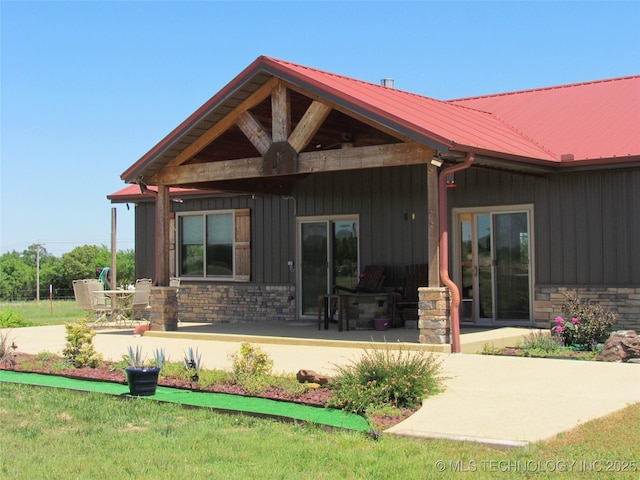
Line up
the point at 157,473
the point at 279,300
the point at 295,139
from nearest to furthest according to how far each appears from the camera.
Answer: the point at 157,473 < the point at 295,139 < the point at 279,300

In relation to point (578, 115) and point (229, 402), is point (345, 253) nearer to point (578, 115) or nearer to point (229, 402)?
point (578, 115)

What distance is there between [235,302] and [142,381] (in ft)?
29.6

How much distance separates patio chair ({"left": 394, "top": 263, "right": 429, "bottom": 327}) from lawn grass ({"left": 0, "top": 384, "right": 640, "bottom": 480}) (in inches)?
284

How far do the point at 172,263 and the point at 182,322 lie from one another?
4.73 feet

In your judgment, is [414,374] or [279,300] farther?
[279,300]

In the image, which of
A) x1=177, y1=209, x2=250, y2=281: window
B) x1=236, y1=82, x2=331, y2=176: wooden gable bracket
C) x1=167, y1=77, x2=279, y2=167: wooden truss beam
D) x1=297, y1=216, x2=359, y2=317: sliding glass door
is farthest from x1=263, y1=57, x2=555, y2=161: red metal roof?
x1=177, y1=209, x2=250, y2=281: window

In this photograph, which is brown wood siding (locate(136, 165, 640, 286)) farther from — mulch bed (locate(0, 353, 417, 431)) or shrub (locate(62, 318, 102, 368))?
mulch bed (locate(0, 353, 417, 431))

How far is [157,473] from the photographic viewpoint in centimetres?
612

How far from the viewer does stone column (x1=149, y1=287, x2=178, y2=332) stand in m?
15.0

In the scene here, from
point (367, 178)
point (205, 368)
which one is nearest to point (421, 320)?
point (205, 368)

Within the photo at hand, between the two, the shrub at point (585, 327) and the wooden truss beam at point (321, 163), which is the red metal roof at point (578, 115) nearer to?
the shrub at point (585, 327)

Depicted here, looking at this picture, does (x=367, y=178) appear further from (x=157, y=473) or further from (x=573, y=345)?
(x=157, y=473)

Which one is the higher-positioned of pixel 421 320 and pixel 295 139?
pixel 295 139

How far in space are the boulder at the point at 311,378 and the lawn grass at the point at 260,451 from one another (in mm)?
1390
